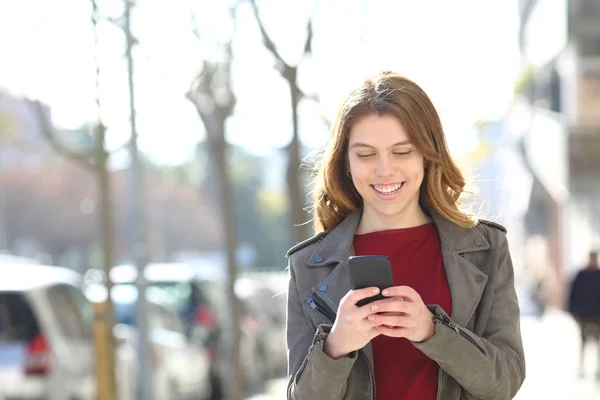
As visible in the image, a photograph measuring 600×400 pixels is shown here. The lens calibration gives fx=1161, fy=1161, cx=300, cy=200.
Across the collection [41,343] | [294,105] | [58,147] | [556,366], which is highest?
[294,105]

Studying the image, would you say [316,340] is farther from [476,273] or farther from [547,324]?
[547,324]

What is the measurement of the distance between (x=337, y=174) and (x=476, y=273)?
45cm

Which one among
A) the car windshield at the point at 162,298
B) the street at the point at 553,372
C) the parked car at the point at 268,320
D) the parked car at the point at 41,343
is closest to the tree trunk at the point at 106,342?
the parked car at the point at 41,343

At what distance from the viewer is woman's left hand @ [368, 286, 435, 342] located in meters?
2.51

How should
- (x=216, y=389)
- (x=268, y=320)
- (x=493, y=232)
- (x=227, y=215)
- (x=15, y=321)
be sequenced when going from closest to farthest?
(x=493, y=232) < (x=15, y=321) < (x=227, y=215) < (x=216, y=389) < (x=268, y=320)

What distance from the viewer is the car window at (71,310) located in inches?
419

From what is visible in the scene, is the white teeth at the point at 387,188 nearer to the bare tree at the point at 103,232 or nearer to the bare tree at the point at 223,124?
the bare tree at the point at 103,232

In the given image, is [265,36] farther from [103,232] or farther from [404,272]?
[404,272]

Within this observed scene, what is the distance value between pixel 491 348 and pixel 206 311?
12412 millimetres

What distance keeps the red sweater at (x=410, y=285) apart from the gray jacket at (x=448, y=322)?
38mm

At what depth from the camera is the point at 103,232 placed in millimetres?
11672

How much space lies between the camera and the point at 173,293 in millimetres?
15477

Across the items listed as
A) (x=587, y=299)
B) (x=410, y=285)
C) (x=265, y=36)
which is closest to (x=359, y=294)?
(x=410, y=285)

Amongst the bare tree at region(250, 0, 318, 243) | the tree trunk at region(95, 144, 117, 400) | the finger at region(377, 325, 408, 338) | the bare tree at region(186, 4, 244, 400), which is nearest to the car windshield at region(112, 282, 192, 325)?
the bare tree at region(186, 4, 244, 400)
